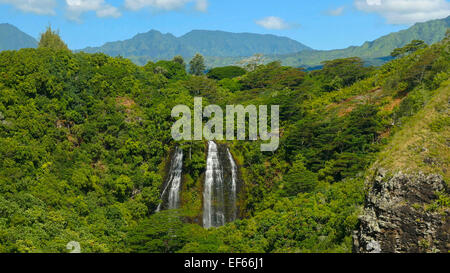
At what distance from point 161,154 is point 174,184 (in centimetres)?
397

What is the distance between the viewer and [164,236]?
75.8 feet

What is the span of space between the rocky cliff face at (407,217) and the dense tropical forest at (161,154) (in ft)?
1.82

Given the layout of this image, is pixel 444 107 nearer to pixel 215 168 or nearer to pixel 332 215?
pixel 332 215

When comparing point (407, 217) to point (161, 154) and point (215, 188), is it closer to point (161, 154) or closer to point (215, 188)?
point (215, 188)

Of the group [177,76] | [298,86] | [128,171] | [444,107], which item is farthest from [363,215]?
[177,76]

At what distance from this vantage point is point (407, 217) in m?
14.4

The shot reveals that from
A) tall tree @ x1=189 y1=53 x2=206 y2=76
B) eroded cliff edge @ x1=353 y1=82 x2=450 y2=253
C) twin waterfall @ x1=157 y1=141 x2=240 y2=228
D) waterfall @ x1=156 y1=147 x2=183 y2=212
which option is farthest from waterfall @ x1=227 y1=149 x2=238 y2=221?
tall tree @ x1=189 y1=53 x2=206 y2=76

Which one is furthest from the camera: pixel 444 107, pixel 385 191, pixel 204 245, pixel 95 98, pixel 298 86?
pixel 298 86

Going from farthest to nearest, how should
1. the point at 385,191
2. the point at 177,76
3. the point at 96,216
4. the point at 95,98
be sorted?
the point at 177,76, the point at 95,98, the point at 96,216, the point at 385,191

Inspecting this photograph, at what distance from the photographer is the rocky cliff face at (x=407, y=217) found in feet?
45.1

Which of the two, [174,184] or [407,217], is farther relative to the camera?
[174,184]

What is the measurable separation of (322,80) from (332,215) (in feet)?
105

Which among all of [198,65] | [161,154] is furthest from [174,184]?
[198,65]

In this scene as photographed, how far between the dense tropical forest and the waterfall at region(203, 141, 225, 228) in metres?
0.82
